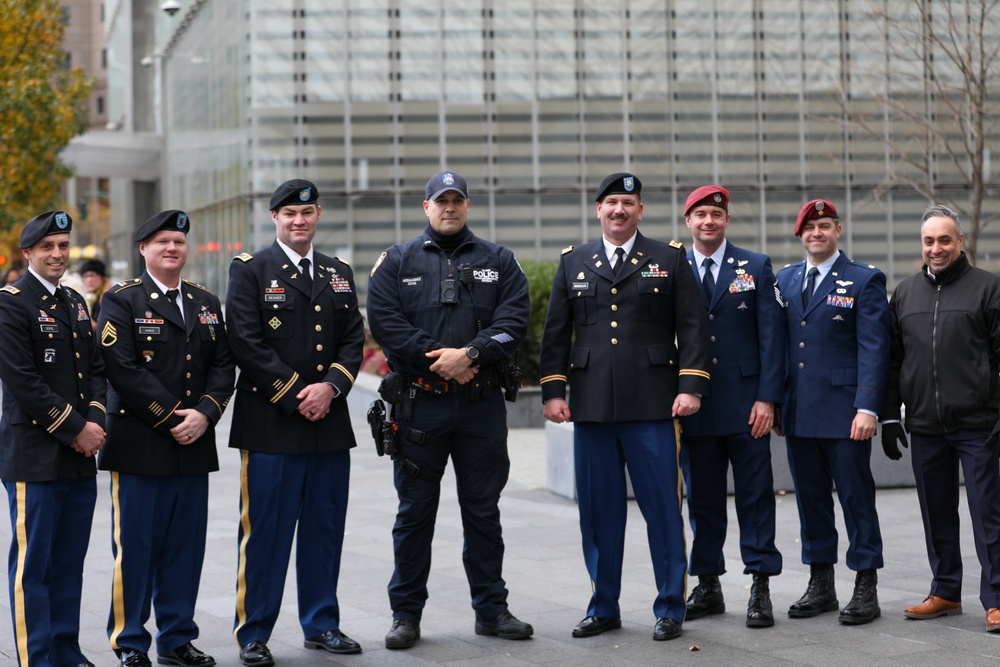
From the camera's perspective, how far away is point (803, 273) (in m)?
7.09

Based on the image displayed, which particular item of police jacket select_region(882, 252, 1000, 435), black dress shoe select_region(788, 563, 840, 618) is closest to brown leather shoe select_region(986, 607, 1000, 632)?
black dress shoe select_region(788, 563, 840, 618)

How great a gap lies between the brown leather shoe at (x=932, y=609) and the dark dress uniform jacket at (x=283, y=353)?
10.0 feet

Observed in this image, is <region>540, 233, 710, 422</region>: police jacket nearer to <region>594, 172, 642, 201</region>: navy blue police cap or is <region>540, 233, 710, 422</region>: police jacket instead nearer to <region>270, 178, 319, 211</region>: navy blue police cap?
<region>594, 172, 642, 201</region>: navy blue police cap

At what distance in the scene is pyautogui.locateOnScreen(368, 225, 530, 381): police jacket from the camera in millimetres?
6531

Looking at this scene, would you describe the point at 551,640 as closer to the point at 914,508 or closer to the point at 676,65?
the point at 914,508

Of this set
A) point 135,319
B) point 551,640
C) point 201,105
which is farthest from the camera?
point 201,105

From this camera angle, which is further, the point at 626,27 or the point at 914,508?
the point at 626,27

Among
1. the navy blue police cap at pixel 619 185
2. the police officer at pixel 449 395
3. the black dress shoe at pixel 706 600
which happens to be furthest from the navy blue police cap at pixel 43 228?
the black dress shoe at pixel 706 600

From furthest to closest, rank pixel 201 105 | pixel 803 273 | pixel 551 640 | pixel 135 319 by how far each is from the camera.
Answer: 1. pixel 201 105
2. pixel 803 273
3. pixel 551 640
4. pixel 135 319

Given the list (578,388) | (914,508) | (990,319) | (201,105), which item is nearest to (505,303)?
(578,388)

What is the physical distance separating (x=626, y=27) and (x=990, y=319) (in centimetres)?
2114

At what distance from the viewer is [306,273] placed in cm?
646

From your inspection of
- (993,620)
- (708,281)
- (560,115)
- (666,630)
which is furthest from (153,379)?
(560,115)

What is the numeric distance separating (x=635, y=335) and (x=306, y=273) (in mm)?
1723
